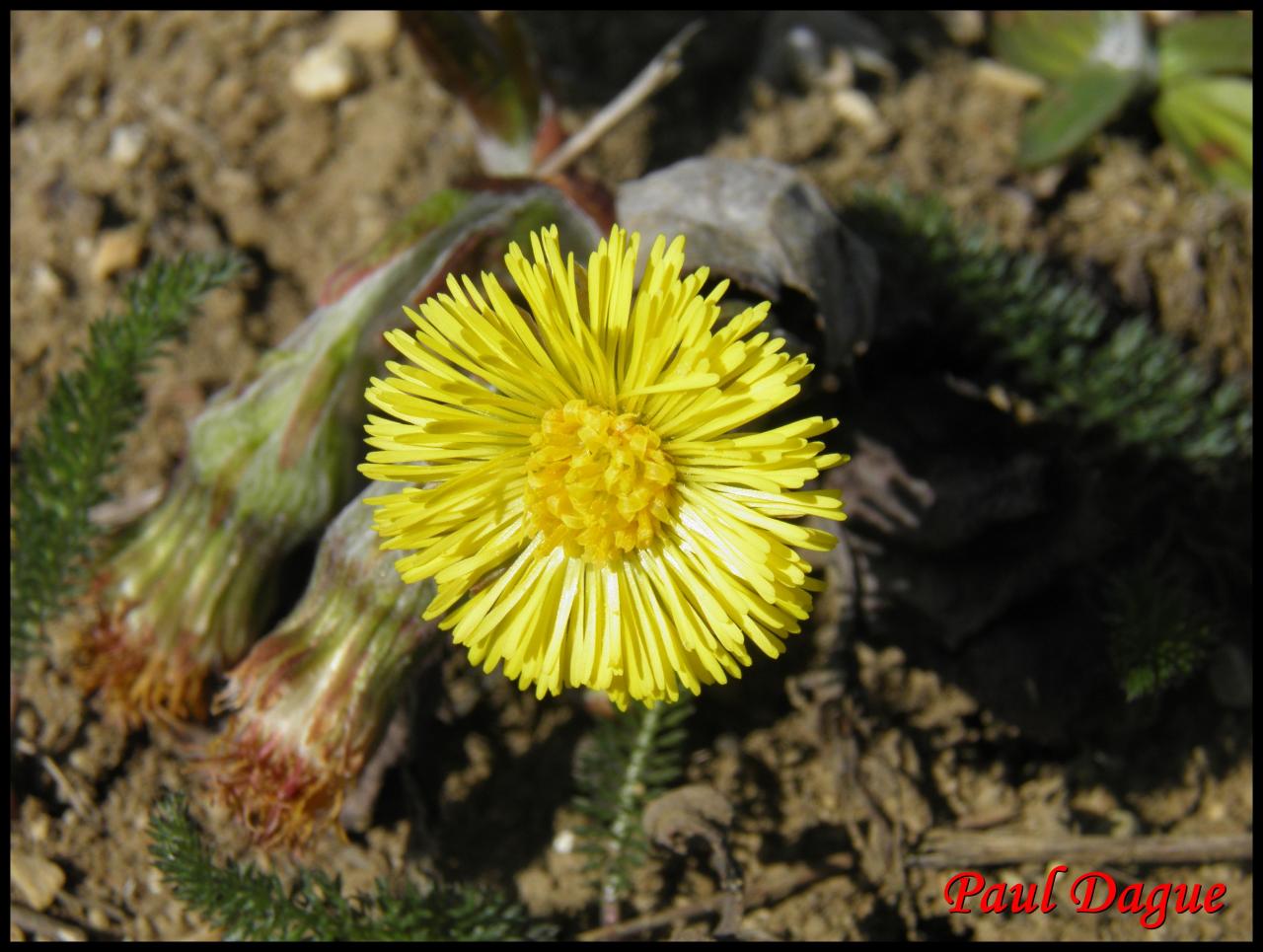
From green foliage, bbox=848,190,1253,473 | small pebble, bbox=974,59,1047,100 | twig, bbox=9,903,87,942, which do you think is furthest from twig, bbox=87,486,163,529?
small pebble, bbox=974,59,1047,100

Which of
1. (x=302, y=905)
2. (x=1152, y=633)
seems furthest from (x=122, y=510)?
(x=1152, y=633)

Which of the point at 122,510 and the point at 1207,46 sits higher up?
the point at 122,510

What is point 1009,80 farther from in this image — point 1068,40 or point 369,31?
point 369,31

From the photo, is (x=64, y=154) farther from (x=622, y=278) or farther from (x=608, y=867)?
(x=608, y=867)

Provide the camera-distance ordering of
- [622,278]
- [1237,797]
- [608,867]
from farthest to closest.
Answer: [1237,797] < [608,867] < [622,278]

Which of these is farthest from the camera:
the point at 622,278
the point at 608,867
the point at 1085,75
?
the point at 1085,75

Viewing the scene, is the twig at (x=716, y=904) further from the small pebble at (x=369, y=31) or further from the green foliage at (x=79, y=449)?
the small pebble at (x=369, y=31)

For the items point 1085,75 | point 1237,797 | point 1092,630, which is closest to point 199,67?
point 1085,75
